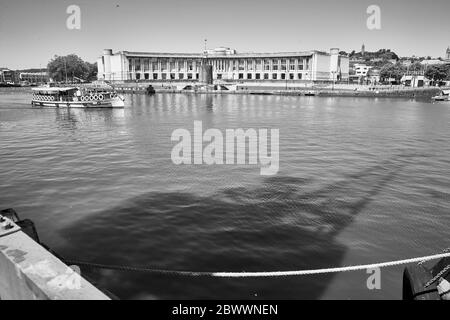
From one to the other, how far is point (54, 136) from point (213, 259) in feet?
86.2

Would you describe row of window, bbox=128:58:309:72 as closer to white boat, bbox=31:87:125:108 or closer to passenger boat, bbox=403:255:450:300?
white boat, bbox=31:87:125:108

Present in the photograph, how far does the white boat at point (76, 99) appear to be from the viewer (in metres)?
56.4

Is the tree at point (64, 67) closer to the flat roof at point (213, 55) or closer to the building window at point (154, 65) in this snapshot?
the flat roof at point (213, 55)

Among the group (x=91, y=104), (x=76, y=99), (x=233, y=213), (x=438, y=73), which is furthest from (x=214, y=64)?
(x=233, y=213)

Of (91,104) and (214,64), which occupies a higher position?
(214,64)

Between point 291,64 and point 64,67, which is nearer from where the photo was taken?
point 291,64

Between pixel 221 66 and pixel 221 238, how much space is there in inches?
6838

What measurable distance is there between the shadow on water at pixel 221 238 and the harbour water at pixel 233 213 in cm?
3

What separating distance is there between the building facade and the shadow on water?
5854 inches

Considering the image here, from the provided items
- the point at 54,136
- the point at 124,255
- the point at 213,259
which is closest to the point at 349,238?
the point at 213,259

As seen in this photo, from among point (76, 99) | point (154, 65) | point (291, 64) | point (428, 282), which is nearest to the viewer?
point (428, 282)

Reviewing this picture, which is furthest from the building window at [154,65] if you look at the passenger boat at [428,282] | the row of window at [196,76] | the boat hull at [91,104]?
the passenger boat at [428,282]

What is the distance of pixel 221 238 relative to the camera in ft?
33.5

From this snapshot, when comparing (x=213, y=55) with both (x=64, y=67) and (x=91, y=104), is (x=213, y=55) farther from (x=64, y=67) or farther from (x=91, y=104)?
(x=91, y=104)
